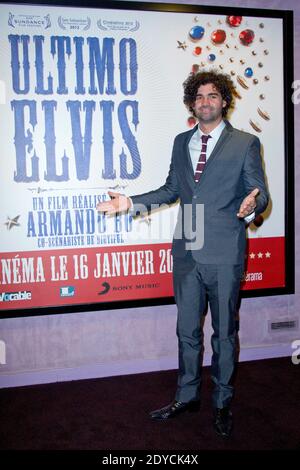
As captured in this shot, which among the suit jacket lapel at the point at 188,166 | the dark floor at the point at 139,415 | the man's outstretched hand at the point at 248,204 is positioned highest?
the suit jacket lapel at the point at 188,166

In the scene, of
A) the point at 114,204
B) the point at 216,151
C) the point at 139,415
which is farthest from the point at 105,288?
the point at 216,151

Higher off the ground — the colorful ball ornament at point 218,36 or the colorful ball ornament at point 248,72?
the colorful ball ornament at point 218,36

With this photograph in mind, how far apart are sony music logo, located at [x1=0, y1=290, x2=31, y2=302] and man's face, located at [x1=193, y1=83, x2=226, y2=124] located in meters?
1.60

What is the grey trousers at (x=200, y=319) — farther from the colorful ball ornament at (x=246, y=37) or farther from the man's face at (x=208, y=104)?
the colorful ball ornament at (x=246, y=37)

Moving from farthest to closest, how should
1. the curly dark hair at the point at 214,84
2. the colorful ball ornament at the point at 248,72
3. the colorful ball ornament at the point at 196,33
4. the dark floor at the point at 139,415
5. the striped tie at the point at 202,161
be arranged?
the colorful ball ornament at the point at 248,72 < the colorful ball ornament at the point at 196,33 < the curly dark hair at the point at 214,84 < the striped tie at the point at 202,161 < the dark floor at the point at 139,415

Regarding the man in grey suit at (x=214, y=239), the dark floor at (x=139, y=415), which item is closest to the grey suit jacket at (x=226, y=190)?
the man in grey suit at (x=214, y=239)

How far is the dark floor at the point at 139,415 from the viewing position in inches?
93.4

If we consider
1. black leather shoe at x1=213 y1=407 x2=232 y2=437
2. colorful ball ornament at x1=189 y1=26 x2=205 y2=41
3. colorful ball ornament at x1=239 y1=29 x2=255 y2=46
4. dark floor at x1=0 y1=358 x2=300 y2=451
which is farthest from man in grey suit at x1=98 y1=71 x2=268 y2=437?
colorful ball ornament at x1=239 y1=29 x2=255 y2=46

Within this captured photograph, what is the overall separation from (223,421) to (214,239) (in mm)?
966

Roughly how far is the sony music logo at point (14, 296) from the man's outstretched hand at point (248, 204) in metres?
1.59

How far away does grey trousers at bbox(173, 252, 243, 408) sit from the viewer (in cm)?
247

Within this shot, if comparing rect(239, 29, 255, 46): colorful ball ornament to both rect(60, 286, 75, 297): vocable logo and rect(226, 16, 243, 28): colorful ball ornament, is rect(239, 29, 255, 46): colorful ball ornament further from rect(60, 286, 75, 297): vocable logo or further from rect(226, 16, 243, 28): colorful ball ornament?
rect(60, 286, 75, 297): vocable logo

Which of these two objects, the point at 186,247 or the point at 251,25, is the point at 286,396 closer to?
the point at 186,247

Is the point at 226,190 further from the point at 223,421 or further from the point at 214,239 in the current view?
the point at 223,421
